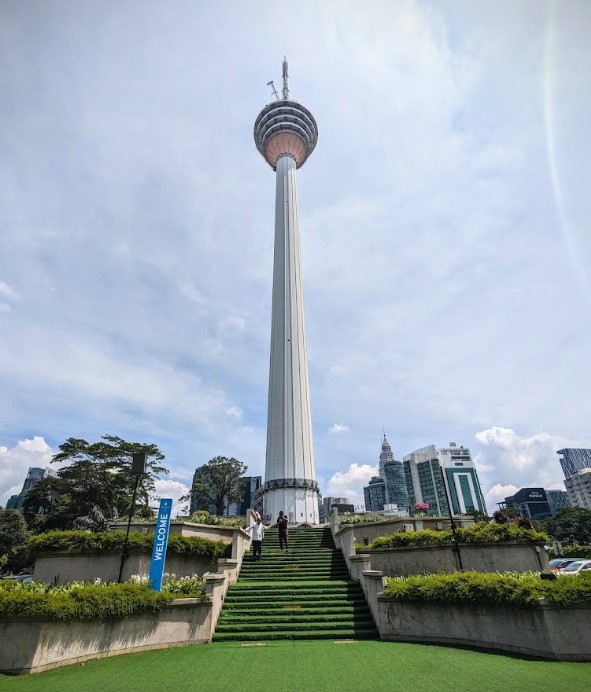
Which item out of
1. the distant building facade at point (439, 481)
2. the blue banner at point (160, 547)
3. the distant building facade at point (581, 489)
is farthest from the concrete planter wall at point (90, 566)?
the distant building facade at point (581, 489)

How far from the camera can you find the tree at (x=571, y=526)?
66.0m

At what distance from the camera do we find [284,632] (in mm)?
9945

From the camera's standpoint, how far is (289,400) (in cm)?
3434

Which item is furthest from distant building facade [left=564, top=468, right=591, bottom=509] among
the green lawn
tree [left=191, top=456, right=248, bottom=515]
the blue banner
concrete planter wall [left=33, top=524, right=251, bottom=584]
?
the blue banner

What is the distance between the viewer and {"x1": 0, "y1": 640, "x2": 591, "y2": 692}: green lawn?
6.50 metres

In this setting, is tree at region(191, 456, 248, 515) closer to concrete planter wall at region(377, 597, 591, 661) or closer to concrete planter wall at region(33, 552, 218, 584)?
concrete planter wall at region(33, 552, 218, 584)

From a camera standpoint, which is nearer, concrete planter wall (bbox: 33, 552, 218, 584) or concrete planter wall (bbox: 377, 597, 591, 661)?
concrete planter wall (bbox: 377, 597, 591, 661)

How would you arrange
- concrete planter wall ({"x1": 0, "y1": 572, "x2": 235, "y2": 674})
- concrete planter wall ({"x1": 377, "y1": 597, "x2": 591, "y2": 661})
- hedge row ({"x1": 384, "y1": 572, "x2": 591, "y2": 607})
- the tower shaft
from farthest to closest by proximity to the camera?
the tower shaft
hedge row ({"x1": 384, "y1": 572, "x2": 591, "y2": 607})
concrete planter wall ({"x1": 377, "y1": 597, "x2": 591, "y2": 661})
concrete planter wall ({"x1": 0, "y1": 572, "x2": 235, "y2": 674})

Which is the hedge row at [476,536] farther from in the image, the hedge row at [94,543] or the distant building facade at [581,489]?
the distant building facade at [581,489]

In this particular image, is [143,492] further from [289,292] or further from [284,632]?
[284,632]

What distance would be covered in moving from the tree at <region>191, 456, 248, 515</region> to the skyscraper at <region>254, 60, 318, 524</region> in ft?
63.7

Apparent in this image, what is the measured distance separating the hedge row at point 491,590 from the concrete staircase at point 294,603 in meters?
1.51

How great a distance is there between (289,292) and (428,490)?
539ft

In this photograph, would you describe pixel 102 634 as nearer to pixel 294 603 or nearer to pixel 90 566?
pixel 294 603
